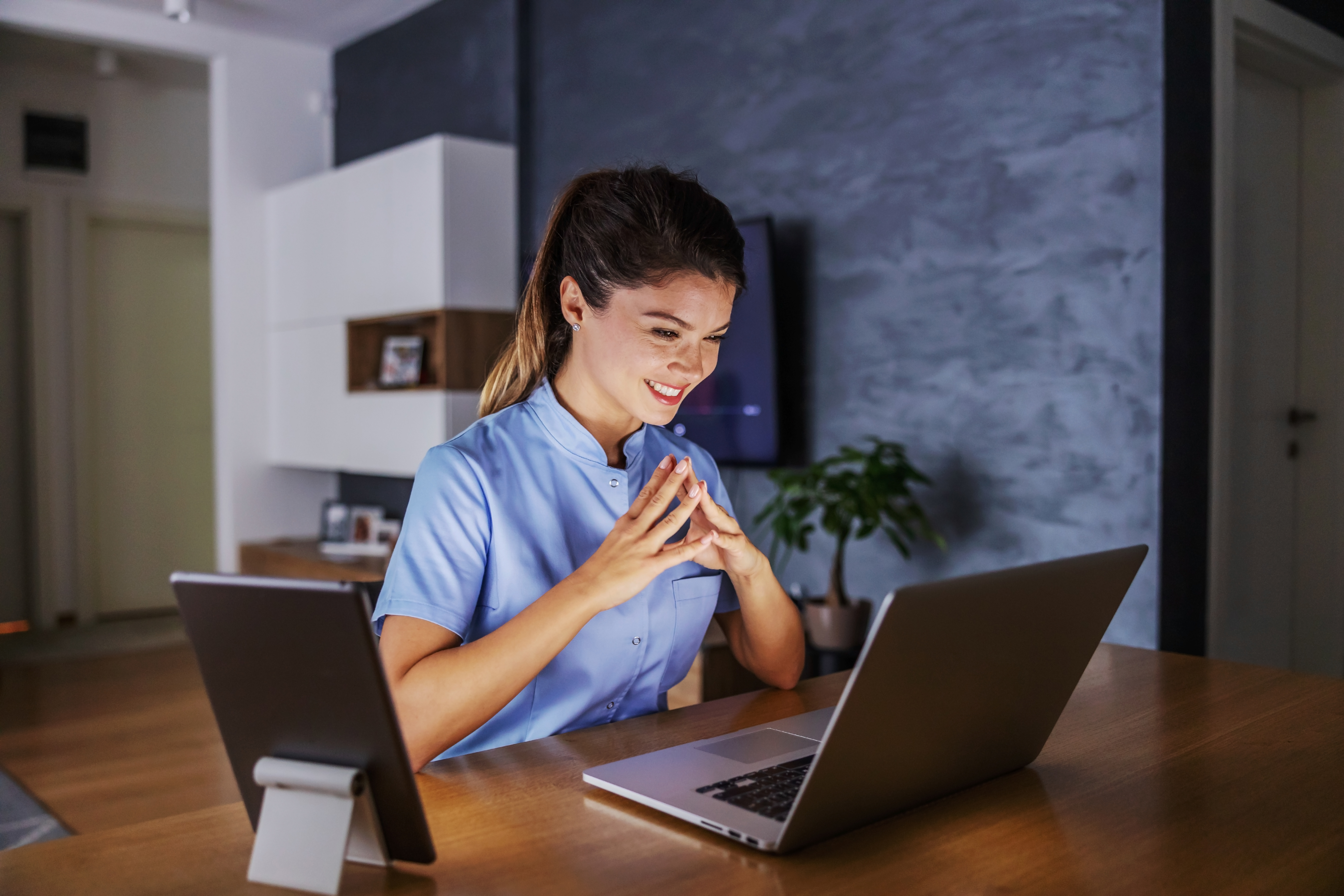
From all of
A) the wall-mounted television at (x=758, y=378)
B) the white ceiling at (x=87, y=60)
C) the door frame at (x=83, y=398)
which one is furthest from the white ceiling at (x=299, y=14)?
the wall-mounted television at (x=758, y=378)

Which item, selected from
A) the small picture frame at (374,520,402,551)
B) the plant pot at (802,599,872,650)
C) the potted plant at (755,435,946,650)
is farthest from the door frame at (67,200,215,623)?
the plant pot at (802,599,872,650)

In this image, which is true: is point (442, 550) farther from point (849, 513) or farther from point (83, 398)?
point (83, 398)

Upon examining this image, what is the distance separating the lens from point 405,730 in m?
1.10

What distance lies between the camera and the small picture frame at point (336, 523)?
190 inches

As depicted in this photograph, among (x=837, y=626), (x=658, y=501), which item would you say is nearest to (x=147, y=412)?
(x=837, y=626)

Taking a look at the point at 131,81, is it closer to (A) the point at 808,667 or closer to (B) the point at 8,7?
(B) the point at 8,7

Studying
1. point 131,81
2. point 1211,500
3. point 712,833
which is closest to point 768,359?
point 1211,500

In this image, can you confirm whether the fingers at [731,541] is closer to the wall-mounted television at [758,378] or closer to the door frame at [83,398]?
the wall-mounted television at [758,378]

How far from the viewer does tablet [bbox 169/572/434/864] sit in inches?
27.7

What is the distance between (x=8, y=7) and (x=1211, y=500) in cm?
466

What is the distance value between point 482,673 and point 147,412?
5374 millimetres

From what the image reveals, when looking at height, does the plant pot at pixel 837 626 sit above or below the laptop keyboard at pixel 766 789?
below

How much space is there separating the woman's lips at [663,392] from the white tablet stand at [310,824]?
2.30 ft

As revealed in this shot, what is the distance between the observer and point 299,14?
180 inches
